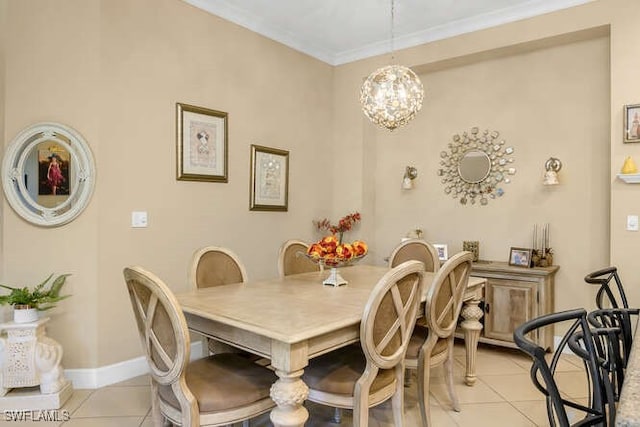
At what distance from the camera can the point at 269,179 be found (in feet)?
13.6

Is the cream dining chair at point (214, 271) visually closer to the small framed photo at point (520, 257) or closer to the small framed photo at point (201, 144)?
the small framed photo at point (201, 144)

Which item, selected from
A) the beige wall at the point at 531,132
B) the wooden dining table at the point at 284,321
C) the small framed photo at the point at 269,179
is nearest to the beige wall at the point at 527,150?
the beige wall at the point at 531,132

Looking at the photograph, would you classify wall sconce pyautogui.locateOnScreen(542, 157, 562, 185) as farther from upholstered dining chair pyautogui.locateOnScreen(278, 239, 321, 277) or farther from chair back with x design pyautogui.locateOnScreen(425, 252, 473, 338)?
upholstered dining chair pyautogui.locateOnScreen(278, 239, 321, 277)

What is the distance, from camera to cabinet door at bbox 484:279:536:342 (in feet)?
11.4

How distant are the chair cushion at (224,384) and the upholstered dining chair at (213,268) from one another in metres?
0.58

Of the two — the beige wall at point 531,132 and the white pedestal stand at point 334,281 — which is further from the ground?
the beige wall at point 531,132

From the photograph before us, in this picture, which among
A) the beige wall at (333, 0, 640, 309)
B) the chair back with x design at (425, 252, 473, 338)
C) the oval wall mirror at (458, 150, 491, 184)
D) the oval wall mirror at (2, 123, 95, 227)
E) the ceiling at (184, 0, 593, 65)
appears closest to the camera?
the chair back with x design at (425, 252, 473, 338)

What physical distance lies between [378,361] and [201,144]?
7.92 ft

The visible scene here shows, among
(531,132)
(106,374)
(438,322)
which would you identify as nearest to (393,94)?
(438,322)

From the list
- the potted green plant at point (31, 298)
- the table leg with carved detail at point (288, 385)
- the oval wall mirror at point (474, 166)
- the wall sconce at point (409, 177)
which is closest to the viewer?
the table leg with carved detail at point (288, 385)

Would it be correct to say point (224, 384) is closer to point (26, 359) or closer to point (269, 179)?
point (26, 359)

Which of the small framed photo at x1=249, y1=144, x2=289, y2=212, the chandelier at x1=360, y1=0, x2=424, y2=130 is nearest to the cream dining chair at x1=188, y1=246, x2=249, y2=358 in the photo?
the small framed photo at x1=249, y1=144, x2=289, y2=212

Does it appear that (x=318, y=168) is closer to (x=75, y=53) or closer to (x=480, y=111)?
(x=480, y=111)

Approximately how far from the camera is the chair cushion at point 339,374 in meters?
1.87
